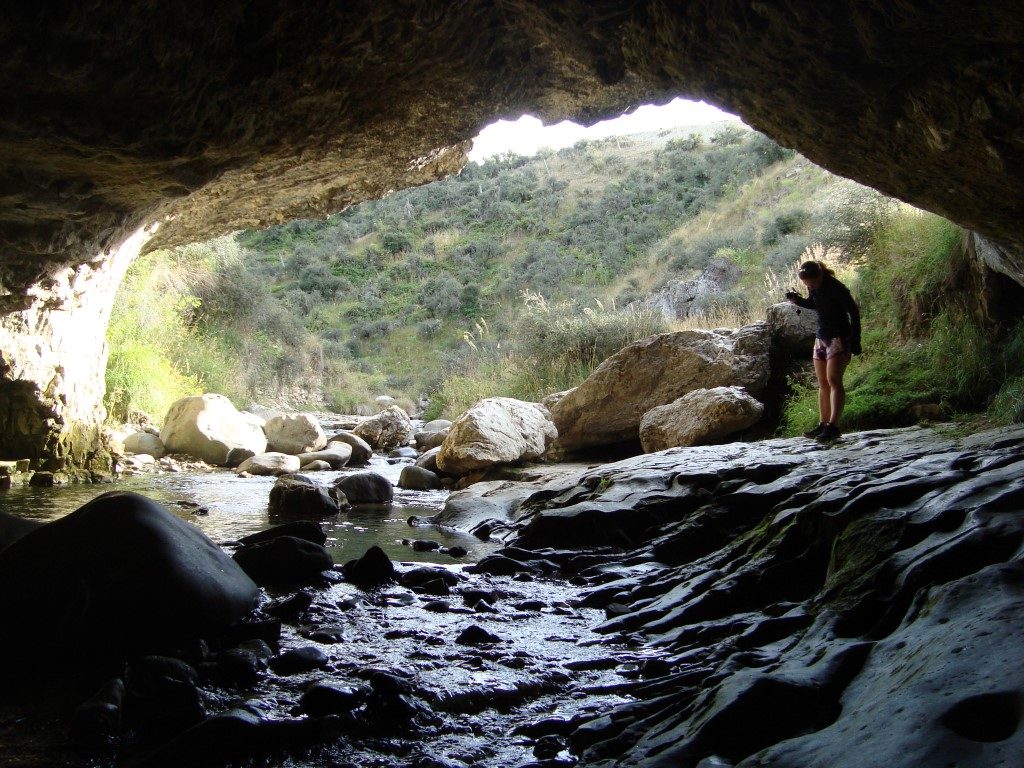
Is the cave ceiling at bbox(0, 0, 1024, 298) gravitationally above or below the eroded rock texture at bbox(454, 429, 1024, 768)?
above

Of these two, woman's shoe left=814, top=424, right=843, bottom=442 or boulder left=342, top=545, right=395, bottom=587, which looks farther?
woman's shoe left=814, top=424, right=843, bottom=442

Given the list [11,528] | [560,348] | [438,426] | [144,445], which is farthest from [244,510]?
[560,348]

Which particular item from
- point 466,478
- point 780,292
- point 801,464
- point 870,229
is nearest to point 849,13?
point 801,464

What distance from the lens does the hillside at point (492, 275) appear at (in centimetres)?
1358

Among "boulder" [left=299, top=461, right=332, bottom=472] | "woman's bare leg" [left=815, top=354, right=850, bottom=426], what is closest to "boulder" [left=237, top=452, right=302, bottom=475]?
"boulder" [left=299, top=461, right=332, bottom=472]

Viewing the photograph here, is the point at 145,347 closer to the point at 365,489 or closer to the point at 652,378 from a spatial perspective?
the point at 365,489

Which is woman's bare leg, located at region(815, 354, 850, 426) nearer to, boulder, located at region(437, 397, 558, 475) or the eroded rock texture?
the eroded rock texture

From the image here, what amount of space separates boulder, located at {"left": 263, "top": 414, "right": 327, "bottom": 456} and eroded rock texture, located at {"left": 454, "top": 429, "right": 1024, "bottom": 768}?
24.0 feet

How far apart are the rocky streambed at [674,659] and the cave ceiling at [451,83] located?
1.83 meters

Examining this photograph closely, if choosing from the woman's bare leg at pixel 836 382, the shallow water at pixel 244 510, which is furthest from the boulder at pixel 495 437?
the woman's bare leg at pixel 836 382

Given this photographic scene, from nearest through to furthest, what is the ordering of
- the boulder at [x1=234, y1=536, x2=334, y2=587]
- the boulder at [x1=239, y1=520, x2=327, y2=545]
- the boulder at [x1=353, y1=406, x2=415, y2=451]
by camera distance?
1. the boulder at [x1=234, y1=536, x2=334, y2=587]
2. the boulder at [x1=239, y1=520, x2=327, y2=545]
3. the boulder at [x1=353, y1=406, x2=415, y2=451]

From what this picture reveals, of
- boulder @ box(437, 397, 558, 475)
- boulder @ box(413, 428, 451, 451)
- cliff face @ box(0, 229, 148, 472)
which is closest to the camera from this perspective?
cliff face @ box(0, 229, 148, 472)

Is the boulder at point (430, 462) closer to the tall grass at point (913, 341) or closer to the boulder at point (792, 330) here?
the tall grass at point (913, 341)

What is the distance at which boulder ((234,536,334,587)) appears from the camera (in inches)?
Answer: 180
